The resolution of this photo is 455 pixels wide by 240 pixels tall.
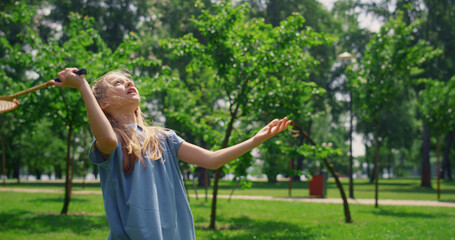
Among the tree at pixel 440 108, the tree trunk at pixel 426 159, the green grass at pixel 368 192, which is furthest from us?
the tree trunk at pixel 426 159

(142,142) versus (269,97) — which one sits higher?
(269,97)

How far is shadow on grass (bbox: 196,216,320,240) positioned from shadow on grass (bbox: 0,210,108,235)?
2.57 m

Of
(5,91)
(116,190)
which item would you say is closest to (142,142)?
(116,190)

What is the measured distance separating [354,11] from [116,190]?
93.4 ft

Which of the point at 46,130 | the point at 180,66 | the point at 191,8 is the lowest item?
the point at 46,130

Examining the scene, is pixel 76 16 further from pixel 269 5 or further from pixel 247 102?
pixel 269 5

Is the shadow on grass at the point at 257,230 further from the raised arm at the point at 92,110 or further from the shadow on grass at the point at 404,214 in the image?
the raised arm at the point at 92,110

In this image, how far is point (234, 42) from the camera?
29.9ft

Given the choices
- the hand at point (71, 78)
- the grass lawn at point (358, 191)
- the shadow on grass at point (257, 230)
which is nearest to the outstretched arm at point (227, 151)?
the hand at point (71, 78)

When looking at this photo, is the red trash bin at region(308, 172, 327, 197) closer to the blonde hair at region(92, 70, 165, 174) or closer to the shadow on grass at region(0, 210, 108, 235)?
the shadow on grass at region(0, 210, 108, 235)

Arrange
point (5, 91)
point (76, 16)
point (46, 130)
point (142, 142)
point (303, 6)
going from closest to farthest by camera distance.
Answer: point (142, 142), point (5, 91), point (76, 16), point (303, 6), point (46, 130)

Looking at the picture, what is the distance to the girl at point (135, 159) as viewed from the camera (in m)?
2.02

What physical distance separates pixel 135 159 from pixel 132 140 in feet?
0.38

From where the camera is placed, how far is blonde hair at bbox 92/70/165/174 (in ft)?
7.12
